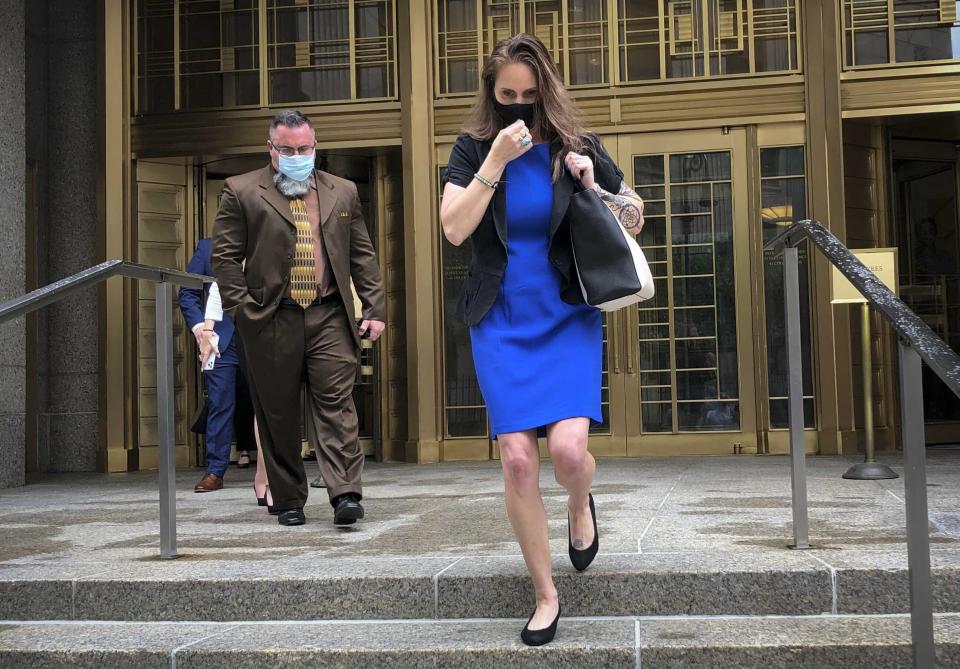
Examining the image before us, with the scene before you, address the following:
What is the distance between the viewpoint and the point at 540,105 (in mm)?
3434

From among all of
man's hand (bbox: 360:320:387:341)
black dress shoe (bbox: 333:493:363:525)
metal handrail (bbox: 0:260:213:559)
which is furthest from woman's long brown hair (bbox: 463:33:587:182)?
black dress shoe (bbox: 333:493:363:525)

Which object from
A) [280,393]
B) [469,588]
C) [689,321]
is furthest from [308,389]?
[689,321]

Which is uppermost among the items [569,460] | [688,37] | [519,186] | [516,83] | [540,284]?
[688,37]

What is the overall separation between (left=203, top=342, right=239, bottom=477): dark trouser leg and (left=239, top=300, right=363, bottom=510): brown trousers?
2143mm

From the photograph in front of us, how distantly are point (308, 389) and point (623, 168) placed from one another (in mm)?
4491

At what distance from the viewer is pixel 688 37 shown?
29.4 feet

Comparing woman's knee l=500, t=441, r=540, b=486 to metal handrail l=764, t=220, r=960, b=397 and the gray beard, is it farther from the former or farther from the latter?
the gray beard

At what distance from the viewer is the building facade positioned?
342 inches

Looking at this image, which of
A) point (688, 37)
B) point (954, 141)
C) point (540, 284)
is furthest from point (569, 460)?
point (954, 141)

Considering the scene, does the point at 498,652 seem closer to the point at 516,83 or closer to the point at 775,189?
the point at 516,83

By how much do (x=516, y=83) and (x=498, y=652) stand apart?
5.39 ft

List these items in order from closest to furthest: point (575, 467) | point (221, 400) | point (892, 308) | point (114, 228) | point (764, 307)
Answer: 1. point (892, 308)
2. point (575, 467)
3. point (221, 400)
4. point (764, 307)
5. point (114, 228)

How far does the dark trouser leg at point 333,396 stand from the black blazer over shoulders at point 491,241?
170cm

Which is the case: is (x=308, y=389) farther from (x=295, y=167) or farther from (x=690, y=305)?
(x=690, y=305)
